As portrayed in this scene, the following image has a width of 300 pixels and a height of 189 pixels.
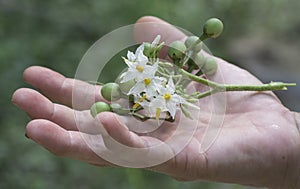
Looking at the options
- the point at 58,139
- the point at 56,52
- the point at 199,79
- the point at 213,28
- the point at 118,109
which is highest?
the point at 56,52

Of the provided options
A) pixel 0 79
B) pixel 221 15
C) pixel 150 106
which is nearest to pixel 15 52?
pixel 0 79

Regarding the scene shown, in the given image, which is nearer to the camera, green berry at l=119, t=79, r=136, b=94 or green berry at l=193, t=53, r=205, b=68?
green berry at l=119, t=79, r=136, b=94

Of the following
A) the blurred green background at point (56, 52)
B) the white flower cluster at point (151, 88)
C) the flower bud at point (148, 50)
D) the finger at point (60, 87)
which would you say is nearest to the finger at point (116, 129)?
the white flower cluster at point (151, 88)

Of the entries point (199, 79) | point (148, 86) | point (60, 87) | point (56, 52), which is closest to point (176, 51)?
point (199, 79)

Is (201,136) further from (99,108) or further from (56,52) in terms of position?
(56,52)

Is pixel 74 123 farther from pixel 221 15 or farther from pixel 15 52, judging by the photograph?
pixel 221 15

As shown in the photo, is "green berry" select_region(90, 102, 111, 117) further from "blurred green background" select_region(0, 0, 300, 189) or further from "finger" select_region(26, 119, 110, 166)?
"blurred green background" select_region(0, 0, 300, 189)

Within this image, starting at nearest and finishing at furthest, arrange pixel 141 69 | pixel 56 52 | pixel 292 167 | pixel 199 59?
1. pixel 141 69
2. pixel 292 167
3. pixel 199 59
4. pixel 56 52

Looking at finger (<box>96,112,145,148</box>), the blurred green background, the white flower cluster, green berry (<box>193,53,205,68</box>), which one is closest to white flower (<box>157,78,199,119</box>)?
the white flower cluster
